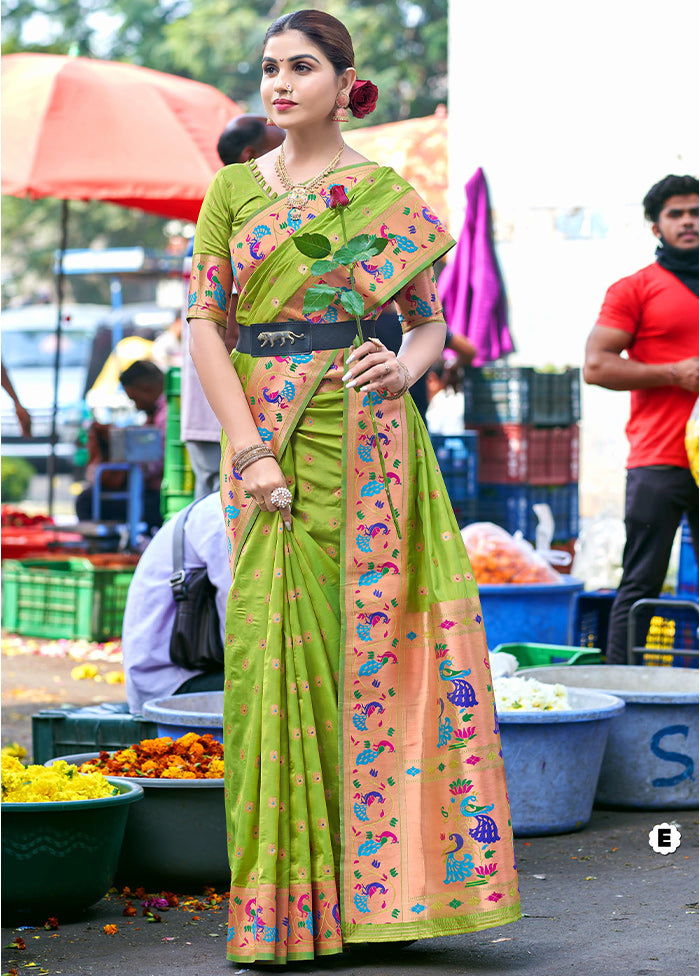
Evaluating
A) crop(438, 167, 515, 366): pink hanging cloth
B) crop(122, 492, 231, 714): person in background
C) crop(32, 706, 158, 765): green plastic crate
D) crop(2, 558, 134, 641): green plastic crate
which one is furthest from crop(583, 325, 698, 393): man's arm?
crop(438, 167, 515, 366): pink hanging cloth

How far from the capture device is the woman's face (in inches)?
140

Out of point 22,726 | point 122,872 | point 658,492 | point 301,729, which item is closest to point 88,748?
point 122,872

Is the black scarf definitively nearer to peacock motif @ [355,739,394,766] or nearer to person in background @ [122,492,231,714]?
person in background @ [122,492,231,714]

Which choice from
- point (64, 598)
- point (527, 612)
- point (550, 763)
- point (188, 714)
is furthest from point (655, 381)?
point (64, 598)

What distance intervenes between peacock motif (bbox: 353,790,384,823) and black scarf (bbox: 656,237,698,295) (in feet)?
11.3

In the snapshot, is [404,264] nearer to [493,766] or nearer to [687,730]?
[493,766]

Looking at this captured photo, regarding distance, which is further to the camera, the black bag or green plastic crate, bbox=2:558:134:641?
green plastic crate, bbox=2:558:134:641

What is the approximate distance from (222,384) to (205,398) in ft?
6.08

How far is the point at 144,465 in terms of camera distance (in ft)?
37.1

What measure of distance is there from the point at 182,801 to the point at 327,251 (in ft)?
5.39

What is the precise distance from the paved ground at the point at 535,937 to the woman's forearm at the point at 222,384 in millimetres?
1234

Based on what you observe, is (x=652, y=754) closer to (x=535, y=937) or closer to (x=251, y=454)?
(x=535, y=937)

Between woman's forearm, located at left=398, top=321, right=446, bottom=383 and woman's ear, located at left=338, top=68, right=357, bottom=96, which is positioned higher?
woman's ear, located at left=338, top=68, right=357, bottom=96

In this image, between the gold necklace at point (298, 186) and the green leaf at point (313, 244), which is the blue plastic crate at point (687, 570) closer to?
the gold necklace at point (298, 186)
